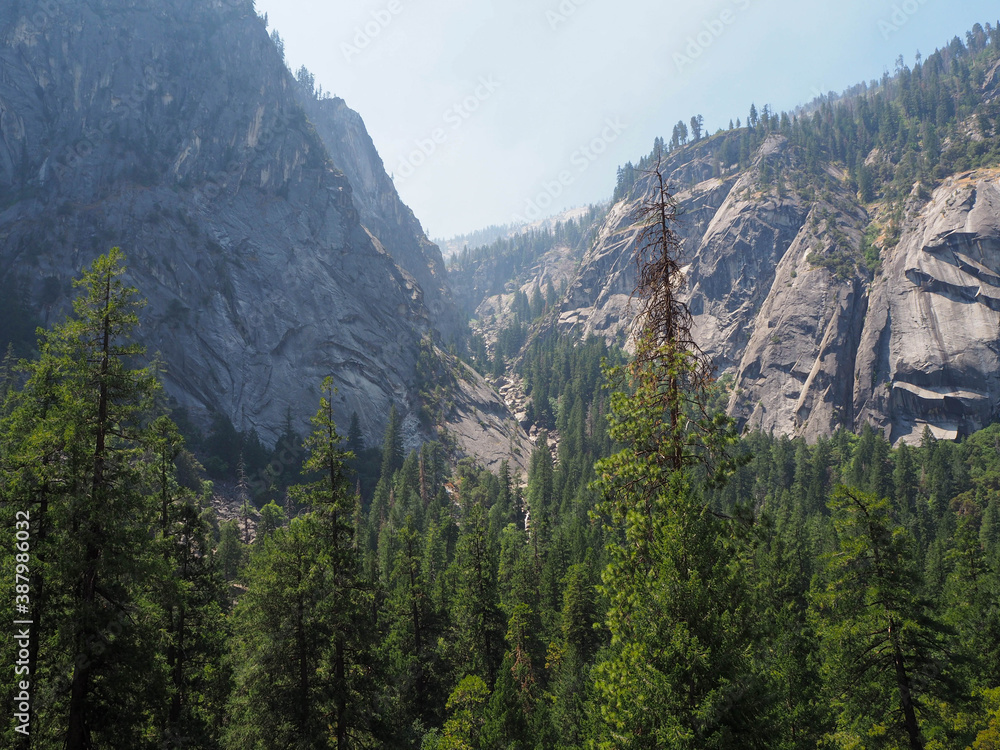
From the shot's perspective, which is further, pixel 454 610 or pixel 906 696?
pixel 454 610

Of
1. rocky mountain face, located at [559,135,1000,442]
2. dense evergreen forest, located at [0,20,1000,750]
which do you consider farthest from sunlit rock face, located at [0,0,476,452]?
dense evergreen forest, located at [0,20,1000,750]

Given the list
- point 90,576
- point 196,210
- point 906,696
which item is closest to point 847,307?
point 906,696

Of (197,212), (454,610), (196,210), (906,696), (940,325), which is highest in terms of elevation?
(196,210)

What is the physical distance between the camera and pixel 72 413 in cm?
1270

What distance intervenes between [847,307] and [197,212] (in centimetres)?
15519

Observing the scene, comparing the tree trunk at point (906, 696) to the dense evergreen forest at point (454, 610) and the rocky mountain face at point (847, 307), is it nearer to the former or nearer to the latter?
the dense evergreen forest at point (454, 610)

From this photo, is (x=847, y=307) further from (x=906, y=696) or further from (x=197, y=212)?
(x=197, y=212)

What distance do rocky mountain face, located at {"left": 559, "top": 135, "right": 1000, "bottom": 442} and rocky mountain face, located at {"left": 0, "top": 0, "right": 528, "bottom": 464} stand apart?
216 feet

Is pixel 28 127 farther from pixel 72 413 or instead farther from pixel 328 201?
pixel 72 413

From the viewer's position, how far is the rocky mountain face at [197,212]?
346 ft

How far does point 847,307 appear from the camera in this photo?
139500 millimetres

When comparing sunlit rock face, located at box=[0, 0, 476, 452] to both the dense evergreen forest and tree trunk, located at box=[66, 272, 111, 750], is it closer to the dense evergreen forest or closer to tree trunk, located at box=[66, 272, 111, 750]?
the dense evergreen forest

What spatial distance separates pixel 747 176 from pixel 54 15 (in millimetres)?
196413

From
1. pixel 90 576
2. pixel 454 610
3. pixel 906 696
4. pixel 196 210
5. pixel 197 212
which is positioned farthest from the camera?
pixel 196 210
